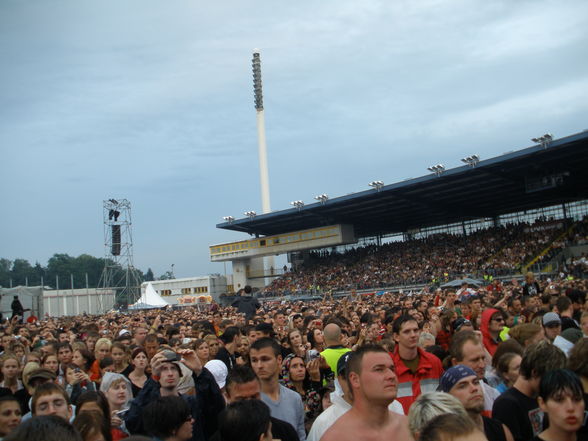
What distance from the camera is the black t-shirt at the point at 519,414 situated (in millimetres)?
3719

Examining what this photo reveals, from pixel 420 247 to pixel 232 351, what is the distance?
39223 mm

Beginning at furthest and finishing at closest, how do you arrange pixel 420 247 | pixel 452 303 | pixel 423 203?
pixel 420 247 → pixel 423 203 → pixel 452 303

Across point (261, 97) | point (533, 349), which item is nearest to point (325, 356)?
point (533, 349)

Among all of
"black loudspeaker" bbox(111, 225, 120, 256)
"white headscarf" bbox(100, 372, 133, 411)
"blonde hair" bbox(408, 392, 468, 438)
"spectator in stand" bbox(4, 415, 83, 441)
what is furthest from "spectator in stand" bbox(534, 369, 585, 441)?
"black loudspeaker" bbox(111, 225, 120, 256)

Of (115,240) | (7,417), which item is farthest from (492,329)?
(115,240)

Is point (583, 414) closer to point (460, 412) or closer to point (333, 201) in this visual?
point (460, 412)

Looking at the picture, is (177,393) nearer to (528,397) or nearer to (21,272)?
(528,397)

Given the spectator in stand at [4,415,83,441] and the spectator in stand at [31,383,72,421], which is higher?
the spectator in stand at [4,415,83,441]

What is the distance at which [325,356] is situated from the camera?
6137 mm

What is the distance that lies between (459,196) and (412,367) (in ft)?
122

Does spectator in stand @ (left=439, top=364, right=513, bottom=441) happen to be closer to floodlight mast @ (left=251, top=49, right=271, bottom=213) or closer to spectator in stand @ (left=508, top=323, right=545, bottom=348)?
spectator in stand @ (left=508, top=323, right=545, bottom=348)

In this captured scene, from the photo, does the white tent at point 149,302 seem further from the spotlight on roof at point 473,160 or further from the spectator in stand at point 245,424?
the spectator in stand at point 245,424

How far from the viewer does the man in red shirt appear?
477 centimetres

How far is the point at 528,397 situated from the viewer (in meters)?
3.87
